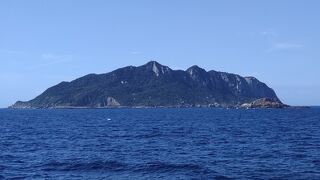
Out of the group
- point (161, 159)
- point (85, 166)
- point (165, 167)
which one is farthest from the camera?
point (161, 159)

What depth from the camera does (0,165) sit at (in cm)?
4769

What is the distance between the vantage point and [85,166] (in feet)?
154

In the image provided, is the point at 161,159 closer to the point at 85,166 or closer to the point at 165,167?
the point at 165,167

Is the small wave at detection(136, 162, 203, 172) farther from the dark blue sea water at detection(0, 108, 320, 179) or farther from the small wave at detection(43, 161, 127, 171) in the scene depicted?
the small wave at detection(43, 161, 127, 171)

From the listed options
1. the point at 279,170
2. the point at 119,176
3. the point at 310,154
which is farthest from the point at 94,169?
the point at 310,154

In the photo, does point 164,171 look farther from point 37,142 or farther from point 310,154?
point 37,142

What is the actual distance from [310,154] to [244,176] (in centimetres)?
1725

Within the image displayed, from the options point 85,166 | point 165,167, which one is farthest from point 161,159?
point 85,166

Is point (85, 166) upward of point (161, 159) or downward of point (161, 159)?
downward

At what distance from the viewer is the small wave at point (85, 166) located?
149 feet

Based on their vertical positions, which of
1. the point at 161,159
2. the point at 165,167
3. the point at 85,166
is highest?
the point at 161,159

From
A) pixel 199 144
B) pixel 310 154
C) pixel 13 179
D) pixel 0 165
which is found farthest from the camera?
pixel 199 144

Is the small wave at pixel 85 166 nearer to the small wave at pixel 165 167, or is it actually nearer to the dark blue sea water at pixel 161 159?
the dark blue sea water at pixel 161 159

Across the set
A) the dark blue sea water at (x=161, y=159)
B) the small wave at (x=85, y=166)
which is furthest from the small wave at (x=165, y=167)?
the small wave at (x=85, y=166)
